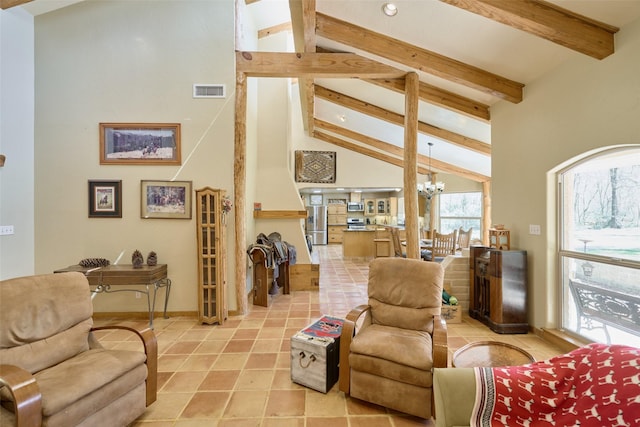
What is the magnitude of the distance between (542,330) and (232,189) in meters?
3.91

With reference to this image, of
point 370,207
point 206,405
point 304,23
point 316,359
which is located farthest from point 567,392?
point 370,207

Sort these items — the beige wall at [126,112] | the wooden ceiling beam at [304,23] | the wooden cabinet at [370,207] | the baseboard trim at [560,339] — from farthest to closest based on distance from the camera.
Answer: the wooden cabinet at [370,207], the beige wall at [126,112], the wooden ceiling beam at [304,23], the baseboard trim at [560,339]

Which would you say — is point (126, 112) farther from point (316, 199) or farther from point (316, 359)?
point (316, 199)

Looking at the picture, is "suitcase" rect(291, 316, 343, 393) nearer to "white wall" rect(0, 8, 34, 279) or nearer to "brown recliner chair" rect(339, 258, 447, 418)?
"brown recliner chair" rect(339, 258, 447, 418)

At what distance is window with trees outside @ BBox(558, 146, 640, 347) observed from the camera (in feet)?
7.88

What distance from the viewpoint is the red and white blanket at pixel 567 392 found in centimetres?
112

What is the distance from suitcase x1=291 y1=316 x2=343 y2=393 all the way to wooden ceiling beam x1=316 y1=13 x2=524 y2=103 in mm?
3169

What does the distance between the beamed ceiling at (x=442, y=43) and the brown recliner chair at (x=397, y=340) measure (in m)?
2.20

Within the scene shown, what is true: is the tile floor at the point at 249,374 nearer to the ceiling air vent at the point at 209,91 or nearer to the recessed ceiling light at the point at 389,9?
the ceiling air vent at the point at 209,91

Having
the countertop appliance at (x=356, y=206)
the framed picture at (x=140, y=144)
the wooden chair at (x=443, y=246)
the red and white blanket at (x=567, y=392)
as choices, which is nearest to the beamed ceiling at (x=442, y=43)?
the framed picture at (x=140, y=144)

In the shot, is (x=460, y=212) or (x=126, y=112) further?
(x=460, y=212)

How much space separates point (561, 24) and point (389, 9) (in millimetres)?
1535

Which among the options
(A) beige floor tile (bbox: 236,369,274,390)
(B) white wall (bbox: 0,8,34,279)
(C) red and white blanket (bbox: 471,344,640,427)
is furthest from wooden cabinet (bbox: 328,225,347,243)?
(C) red and white blanket (bbox: 471,344,640,427)

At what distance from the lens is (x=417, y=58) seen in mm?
3416
